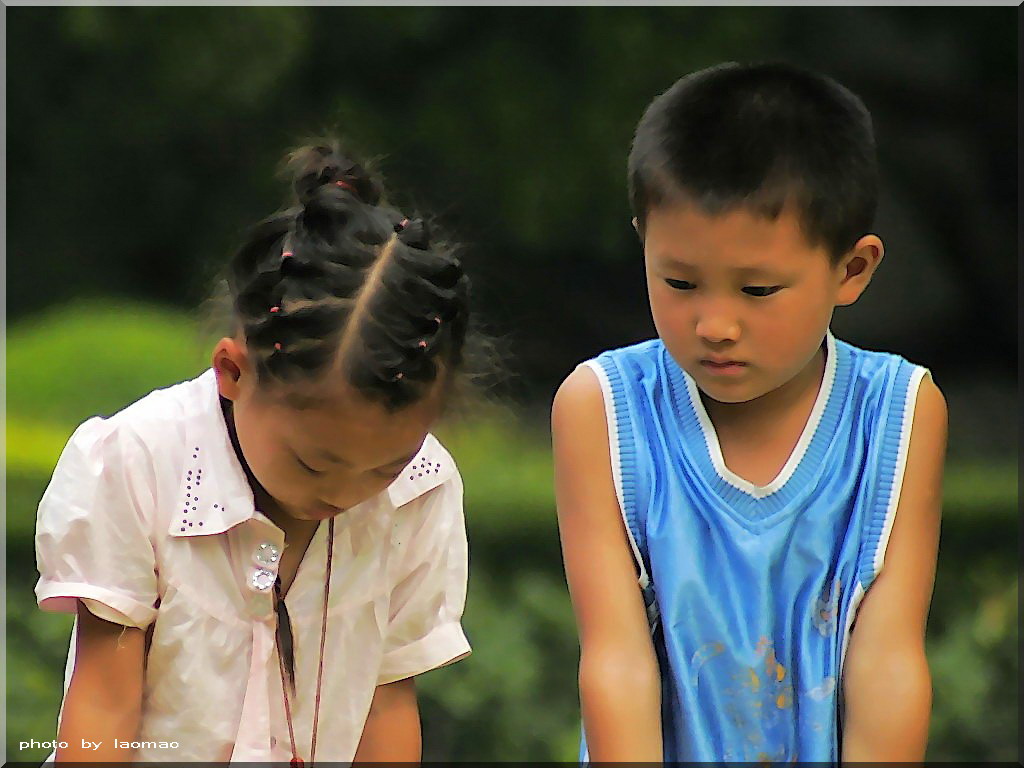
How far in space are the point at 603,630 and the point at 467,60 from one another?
5.49ft

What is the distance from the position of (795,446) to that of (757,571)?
0.48 feet

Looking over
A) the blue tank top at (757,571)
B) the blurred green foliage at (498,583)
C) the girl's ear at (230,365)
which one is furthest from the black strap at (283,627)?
the blurred green foliage at (498,583)

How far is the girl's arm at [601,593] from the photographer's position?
1414mm

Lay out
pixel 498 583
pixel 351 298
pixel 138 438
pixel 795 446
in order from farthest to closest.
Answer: pixel 498 583, pixel 795 446, pixel 138 438, pixel 351 298

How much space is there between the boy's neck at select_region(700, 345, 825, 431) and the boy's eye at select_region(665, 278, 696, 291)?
20 centimetres

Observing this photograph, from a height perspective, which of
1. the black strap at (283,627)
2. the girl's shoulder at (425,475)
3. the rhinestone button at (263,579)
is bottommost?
the black strap at (283,627)

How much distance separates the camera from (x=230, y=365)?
4.45 feet

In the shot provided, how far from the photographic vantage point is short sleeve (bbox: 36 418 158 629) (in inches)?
54.2

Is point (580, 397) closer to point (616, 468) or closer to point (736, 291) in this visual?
point (616, 468)

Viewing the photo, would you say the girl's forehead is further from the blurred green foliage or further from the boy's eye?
the blurred green foliage

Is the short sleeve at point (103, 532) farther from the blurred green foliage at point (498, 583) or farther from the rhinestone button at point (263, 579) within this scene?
the blurred green foliage at point (498, 583)

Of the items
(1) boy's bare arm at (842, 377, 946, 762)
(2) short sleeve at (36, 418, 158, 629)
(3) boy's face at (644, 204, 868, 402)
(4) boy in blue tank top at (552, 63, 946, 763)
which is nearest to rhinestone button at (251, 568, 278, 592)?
(2) short sleeve at (36, 418, 158, 629)

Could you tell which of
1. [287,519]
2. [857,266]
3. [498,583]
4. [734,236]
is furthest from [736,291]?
[498,583]

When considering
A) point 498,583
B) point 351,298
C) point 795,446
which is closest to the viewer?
point 351,298
